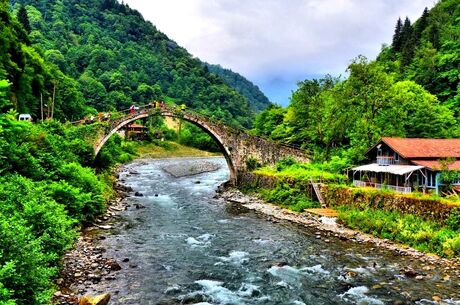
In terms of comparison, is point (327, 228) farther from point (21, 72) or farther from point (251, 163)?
point (21, 72)

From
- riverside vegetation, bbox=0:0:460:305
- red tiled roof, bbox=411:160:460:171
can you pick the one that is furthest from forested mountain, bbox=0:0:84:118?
red tiled roof, bbox=411:160:460:171

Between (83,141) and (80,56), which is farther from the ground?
(80,56)

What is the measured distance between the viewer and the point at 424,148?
26.4 m

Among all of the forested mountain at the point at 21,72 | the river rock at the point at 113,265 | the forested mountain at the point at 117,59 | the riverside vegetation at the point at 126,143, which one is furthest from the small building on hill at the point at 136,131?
the river rock at the point at 113,265

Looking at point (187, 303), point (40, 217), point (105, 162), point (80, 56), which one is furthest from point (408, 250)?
point (80, 56)

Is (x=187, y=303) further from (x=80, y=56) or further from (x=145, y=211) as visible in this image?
(x=80, y=56)

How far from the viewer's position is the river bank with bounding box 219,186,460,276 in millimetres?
16328

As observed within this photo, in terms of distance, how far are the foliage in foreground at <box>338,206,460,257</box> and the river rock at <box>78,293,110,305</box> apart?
14864 millimetres

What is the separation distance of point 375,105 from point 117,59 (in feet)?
355

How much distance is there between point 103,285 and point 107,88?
98520 millimetres

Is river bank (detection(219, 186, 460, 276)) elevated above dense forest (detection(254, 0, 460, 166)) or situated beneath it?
situated beneath

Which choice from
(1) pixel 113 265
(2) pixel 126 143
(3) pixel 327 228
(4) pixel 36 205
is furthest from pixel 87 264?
(2) pixel 126 143

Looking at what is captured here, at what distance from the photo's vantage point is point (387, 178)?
26.6 meters

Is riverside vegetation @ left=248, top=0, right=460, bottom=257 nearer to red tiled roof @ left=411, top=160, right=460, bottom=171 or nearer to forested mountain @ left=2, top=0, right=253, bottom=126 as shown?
red tiled roof @ left=411, top=160, right=460, bottom=171
